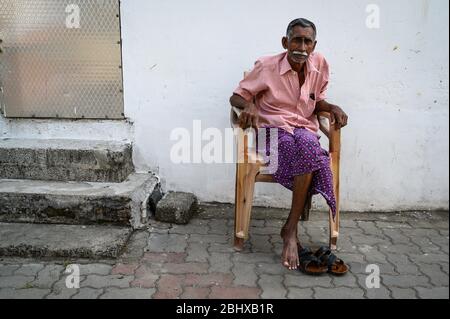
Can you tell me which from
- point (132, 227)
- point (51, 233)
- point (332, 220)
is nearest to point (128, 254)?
point (132, 227)

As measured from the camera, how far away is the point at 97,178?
11.7 ft

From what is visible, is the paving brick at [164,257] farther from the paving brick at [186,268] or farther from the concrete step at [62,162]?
the concrete step at [62,162]

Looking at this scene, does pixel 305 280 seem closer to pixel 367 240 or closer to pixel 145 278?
pixel 367 240

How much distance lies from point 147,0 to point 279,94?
1.39 metres

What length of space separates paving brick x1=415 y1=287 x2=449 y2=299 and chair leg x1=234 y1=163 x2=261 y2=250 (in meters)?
1.16

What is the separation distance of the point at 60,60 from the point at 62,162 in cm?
90

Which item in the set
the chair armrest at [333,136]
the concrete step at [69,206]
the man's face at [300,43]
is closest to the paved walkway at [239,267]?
the concrete step at [69,206]

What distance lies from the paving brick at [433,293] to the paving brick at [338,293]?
0.35 metres

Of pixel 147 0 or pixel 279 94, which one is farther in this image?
pixel 147 0

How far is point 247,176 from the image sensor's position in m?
3.00

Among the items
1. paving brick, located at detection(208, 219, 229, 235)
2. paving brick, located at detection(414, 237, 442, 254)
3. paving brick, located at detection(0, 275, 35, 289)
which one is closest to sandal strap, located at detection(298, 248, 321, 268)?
paving brick, located at detection(208, 219, 229, 235)

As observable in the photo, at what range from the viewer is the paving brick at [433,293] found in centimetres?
255

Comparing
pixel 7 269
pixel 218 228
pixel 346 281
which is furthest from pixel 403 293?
pixel 7 269

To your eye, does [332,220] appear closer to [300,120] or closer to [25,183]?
[300,120]
